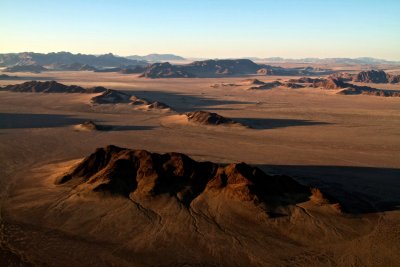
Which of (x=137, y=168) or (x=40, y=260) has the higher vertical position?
(x=137, y=168)

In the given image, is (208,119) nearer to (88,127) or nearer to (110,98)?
(88,127)

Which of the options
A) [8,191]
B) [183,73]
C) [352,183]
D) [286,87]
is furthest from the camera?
[183,73]

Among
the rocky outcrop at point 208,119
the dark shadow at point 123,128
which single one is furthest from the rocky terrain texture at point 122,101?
the dark shadow at point 123,128

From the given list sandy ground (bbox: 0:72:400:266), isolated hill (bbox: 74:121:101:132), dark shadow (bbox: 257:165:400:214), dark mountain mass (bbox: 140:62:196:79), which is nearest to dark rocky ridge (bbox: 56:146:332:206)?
sandy ground (bbox: 0:72:400:266)

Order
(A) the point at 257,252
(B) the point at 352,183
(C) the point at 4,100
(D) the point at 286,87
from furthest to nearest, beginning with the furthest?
(D) the point at 286,87, (C) the point at 4,100, (B) the point at 352,183, (A) the point at 257,252

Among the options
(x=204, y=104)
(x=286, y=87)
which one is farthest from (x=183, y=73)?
(x=204, y=104)

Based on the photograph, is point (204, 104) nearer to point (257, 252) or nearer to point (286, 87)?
point (286, 87)

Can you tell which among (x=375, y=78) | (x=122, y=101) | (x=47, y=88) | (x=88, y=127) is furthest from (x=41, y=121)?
(x=375, y=78)
